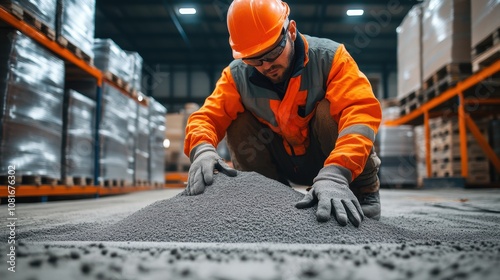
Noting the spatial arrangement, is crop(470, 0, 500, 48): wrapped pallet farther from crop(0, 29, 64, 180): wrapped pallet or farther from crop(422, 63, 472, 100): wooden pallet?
crop(0, 29, 64, 180): wrapped pallet

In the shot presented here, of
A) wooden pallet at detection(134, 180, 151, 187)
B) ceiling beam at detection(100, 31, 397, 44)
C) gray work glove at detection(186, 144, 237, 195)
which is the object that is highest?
ceiling beam at detection(100, 31, 397, 44)

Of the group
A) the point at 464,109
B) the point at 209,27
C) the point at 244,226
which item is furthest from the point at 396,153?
the point at 209,27

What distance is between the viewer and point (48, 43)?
4.27m

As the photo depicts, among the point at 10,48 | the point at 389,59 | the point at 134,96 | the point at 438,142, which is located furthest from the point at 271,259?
the point at 389,59

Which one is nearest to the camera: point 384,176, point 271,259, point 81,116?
point 271,259

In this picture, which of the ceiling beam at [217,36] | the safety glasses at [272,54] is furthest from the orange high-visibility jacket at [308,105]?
the ceiling beam at [217,36]

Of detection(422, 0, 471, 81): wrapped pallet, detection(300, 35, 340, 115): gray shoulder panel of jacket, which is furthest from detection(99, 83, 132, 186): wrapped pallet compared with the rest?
detection(422, 0, 471, 81): wrapped pallet

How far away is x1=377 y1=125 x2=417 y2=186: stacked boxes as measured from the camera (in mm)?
8703

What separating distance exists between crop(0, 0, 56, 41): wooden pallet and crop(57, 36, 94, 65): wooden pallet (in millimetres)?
199

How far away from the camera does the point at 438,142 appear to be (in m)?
7.89

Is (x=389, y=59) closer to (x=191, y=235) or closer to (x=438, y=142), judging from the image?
(x=438, y=142)

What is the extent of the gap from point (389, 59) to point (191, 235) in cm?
1556

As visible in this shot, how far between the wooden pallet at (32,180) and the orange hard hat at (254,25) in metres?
2.78

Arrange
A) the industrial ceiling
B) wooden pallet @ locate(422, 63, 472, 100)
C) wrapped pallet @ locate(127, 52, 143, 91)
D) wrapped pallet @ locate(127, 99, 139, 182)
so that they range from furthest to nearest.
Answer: the industrial ceiling < wrapped pallet @ locate(127, 52, 143, 91) < wrapped pallet @ locate(127, 99, 139, 182) < wooden pallet @ locate(422, 63, 472, 100)
